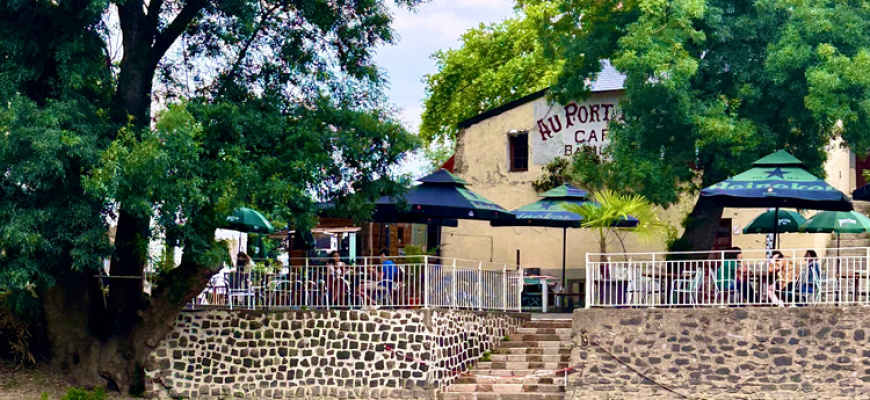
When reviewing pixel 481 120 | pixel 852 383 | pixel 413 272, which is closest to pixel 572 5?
pixel 481 120

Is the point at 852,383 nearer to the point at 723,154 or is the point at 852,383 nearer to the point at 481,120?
the point at 723,154

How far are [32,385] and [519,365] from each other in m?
8.32

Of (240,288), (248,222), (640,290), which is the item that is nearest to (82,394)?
(240,288)

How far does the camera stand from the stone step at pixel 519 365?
2023 cm

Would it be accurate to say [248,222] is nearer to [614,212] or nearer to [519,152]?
[614,212]

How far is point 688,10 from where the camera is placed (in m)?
21.4

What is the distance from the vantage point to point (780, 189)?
18.9 m

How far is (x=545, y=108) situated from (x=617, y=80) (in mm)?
1889

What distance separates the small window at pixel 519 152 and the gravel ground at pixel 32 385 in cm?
1158

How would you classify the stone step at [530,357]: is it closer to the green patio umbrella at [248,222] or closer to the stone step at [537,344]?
the stone step at [537,344]

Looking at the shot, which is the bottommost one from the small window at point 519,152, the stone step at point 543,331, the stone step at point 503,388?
the stone step at point 503,388

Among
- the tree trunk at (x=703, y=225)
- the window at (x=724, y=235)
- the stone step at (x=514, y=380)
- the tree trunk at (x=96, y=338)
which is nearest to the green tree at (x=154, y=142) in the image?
the tree trunk at (x=96, y=338)

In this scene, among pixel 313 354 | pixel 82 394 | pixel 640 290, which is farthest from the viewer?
pixel 313 354

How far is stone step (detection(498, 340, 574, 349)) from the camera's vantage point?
21.0m
